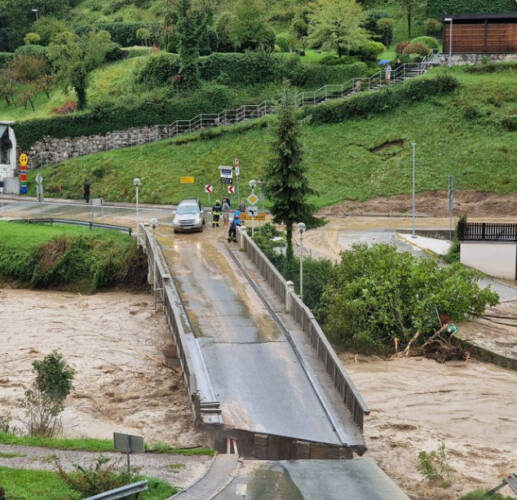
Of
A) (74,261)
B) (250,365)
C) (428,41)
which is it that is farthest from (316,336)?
(428,41)

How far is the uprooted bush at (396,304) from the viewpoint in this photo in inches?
1411

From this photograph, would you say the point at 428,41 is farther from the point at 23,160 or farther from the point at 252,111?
the point at 23,160

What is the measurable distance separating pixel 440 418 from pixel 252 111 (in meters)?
44.1

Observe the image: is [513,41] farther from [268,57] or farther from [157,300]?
[157,300]

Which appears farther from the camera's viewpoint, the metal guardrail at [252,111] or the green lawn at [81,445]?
the metal guardrail at [252,111]

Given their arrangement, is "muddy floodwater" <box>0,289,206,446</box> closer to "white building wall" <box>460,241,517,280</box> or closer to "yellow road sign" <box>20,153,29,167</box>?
"white building wall" <box>460,241,517,280</box>

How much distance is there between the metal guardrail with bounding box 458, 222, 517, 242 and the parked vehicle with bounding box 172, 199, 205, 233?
12.6 m

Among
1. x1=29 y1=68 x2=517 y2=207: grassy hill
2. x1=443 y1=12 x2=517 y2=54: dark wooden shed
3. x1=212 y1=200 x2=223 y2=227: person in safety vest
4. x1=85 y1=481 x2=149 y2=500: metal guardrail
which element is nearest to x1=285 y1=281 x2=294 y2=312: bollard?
x1=85 y1=481 x2=149 y2=500: metal guardrail

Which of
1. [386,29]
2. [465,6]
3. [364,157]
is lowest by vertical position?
[364,157]

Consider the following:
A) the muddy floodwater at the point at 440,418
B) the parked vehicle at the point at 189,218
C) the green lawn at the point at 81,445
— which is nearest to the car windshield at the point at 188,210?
the parked vehicle at the point at 189,218

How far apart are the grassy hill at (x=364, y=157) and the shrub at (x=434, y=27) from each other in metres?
14.2

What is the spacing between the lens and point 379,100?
6812cm

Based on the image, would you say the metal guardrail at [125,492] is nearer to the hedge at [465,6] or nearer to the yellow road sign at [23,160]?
the yellow road sign at [23,160]

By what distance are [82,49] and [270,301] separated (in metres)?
40.9
